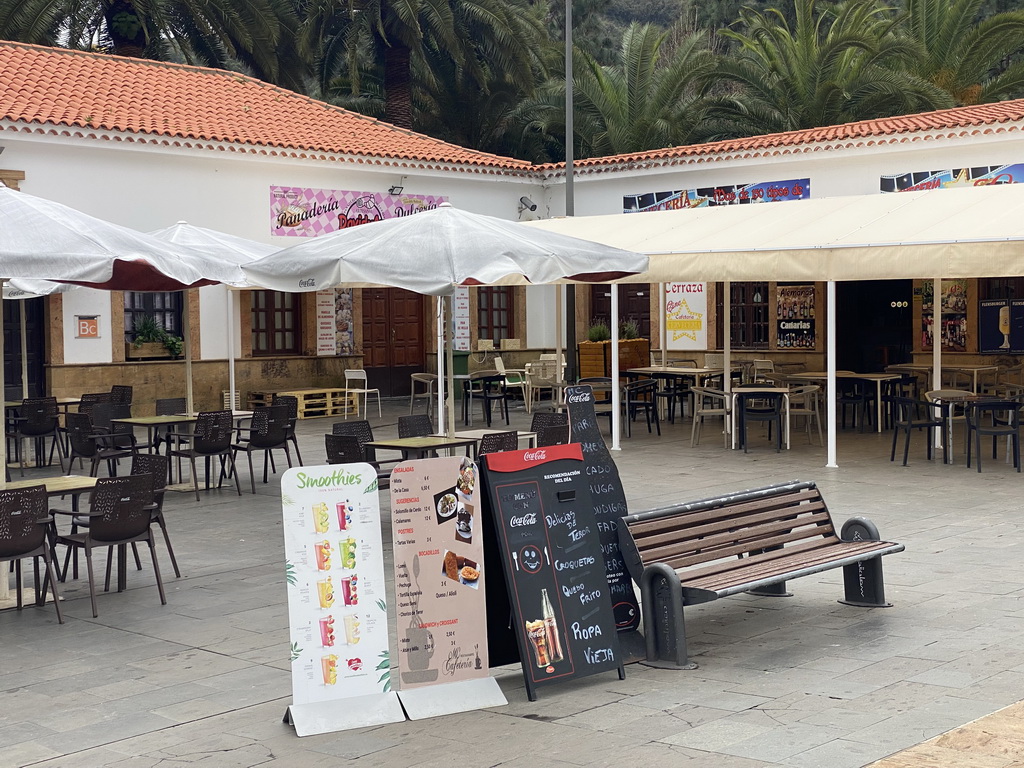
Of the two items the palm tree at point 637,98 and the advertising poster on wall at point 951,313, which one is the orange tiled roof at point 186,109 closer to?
the palm tree at point 637,98

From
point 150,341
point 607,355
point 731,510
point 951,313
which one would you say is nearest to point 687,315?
point 607,355

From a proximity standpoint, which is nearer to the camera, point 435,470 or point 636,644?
point 435,470

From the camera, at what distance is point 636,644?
6.24m

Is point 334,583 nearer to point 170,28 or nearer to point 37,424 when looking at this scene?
point 37,424

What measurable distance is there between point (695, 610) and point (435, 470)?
2.43 metres

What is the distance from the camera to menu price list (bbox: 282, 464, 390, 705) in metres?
5.26

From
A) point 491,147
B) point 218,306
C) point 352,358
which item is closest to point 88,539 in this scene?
point 218,306

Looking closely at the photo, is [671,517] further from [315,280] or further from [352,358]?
[352,358]

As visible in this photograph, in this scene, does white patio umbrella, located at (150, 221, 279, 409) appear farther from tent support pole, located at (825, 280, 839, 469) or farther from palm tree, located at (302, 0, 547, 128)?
palm tree, located at (302, 0, 547, 128)

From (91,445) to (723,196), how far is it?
1331cm

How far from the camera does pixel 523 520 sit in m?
5.71

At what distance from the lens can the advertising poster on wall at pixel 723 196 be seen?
21.4 meters

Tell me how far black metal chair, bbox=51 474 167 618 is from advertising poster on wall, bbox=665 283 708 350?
15876 mm

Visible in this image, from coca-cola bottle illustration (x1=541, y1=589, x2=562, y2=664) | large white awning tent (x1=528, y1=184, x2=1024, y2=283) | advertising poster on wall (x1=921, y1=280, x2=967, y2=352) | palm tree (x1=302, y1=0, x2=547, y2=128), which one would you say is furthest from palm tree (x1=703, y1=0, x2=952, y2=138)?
coca-cola bottle illustration (x1=541, y1=589, x2=562, y2=664)
